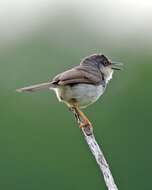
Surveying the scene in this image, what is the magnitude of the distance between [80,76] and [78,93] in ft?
0.91

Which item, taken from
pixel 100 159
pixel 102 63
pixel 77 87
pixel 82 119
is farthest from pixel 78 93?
pixel 100 159

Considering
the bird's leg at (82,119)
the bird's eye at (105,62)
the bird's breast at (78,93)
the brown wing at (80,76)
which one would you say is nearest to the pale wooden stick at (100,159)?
the bird's leg at (82,119)

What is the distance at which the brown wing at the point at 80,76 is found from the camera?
11.4 m

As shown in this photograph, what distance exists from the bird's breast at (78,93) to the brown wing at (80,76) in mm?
69

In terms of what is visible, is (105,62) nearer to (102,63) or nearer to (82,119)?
(102,63)

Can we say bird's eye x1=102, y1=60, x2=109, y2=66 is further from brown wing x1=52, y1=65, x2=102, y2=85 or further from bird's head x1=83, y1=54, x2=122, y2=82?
brown wing x1=52, y1=65, x2=102, y2=85

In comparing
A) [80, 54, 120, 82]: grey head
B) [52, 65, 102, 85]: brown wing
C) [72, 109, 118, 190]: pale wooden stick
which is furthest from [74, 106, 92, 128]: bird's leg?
[80, 54, 120, 82]: grey head

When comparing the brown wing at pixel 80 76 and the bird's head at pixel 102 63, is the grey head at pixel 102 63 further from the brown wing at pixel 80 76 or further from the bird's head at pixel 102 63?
the brown wing at pixel 80 76

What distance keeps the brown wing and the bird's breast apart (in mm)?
69

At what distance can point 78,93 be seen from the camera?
11.5 m

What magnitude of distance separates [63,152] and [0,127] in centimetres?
133

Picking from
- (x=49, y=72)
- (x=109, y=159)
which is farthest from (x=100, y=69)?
(x=49, y=72)

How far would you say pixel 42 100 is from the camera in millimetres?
19703

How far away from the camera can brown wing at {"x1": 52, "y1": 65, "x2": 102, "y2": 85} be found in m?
11.4
